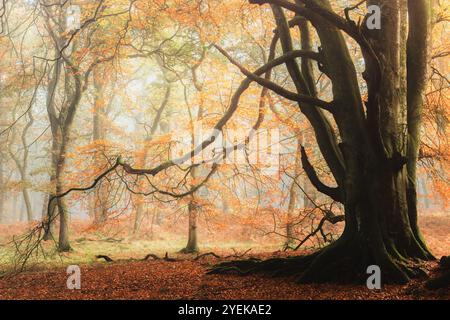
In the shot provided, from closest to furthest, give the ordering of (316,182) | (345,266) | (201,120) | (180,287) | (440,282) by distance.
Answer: (440,282) → (345,266) → (180,287) → (316,182) → (201,120)

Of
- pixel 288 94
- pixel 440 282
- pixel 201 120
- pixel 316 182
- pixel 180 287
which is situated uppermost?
pixel 201 120

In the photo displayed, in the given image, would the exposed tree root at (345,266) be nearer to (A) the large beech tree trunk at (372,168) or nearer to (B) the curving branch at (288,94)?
(A) the large beech tree trunk at (372,168)

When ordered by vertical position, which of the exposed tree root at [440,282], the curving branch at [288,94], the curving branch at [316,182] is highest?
the curving branch at [288,94]

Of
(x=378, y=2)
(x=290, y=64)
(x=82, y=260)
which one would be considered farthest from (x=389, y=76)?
(x=82, y=260)

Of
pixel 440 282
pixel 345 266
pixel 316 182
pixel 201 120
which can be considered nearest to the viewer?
pixel 440 282

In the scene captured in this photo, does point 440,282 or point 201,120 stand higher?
point 201,120

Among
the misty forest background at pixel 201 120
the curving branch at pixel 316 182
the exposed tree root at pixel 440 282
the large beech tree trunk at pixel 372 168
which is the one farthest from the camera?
the misty forest background at pixel 201 120

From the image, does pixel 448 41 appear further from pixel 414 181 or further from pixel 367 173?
pixel 367 173

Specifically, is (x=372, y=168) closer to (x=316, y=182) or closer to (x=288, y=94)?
(x=316, y=182)

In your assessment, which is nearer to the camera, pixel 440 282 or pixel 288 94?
pixel 440 282

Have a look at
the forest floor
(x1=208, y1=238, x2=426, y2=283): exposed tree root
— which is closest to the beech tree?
(x1=208, y1=238, x2=426, y2=283): exposed tree root

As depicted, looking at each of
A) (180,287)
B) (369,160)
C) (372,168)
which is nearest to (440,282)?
(372,168)

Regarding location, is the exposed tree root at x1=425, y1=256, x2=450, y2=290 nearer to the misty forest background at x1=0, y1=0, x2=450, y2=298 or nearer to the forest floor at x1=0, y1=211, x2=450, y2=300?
the forest floor at x1=0, y1=211, x2=450, y2=300

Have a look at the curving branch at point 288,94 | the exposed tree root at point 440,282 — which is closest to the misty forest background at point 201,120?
the curving branch at point 288,94
